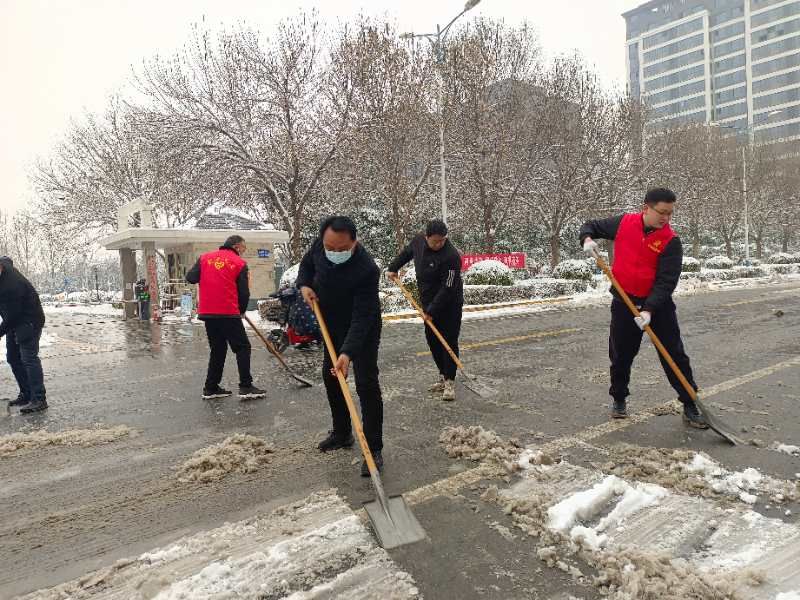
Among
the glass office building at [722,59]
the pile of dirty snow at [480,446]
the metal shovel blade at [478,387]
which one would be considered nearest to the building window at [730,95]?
the glass office building at [722,59]

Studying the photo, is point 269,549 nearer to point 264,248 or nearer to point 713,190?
point 264,248

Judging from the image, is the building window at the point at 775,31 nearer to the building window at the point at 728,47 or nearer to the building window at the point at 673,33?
the building window at the point at 728,47

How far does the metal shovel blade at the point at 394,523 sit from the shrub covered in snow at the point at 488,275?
15629 millimetres

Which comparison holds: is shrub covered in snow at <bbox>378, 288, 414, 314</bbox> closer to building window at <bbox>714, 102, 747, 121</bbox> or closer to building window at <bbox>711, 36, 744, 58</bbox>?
building window at <bbox>714, 102, 747, 121</bbox>

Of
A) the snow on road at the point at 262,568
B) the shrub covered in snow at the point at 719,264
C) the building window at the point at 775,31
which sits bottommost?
the shrub covered in snow at the point at 719,264

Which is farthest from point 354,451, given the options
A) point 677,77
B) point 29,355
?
point 677,77

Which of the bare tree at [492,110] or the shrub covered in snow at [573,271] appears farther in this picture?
the shrub covered in snow at [573,271]

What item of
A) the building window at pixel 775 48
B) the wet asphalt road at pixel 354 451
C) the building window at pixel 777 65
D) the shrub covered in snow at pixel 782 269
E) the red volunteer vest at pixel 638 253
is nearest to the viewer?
the wet asphalt road at pixel 354 451

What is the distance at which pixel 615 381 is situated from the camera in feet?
15.2

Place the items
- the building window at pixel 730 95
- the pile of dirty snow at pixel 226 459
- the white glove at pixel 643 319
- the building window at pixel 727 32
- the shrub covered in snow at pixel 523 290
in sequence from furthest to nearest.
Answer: the building window at pixel 727 32 → the building window at pixel 730 95 → the shrub covered in snow at pixel 523 290 → the white glove at pixel 643 319 → the pile of dirty snow at pixel 226 459

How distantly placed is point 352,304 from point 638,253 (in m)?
2.45

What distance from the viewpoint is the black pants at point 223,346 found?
6004mm

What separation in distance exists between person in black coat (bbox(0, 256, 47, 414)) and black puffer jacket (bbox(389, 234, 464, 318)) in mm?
4324

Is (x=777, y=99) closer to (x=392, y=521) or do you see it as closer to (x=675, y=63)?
(x=675, y=63)
